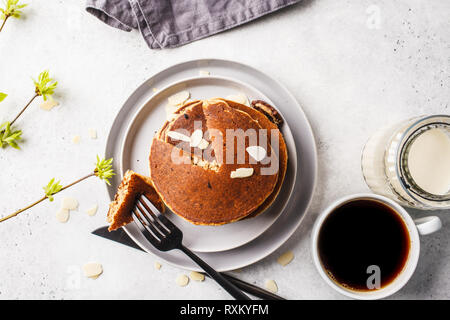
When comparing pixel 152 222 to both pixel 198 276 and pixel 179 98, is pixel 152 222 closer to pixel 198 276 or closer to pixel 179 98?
pixel 198 276

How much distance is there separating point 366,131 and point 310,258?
487 mm

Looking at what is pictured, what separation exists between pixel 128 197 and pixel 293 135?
1.87 ft

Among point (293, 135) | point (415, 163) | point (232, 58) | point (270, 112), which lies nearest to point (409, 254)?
point (415, 163)

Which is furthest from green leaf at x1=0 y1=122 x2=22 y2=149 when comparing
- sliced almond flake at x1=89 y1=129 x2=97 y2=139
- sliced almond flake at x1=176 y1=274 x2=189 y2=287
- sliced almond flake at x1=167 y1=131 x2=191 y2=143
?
sliced almond flake at x1=176 y1=274 x2=189 y2=287

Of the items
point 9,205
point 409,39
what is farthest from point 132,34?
point 409,39

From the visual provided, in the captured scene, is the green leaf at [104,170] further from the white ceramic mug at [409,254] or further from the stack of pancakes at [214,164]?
the white ceramic mug at [409,254]

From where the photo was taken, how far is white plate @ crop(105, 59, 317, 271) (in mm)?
1213

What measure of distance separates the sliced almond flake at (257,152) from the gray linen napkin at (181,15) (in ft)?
1.60

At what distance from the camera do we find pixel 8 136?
4.45 feet

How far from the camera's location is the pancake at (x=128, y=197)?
1164 millimetres

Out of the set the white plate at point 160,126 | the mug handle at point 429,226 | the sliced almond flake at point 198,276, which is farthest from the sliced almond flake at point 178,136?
the mug handle at point 429,226

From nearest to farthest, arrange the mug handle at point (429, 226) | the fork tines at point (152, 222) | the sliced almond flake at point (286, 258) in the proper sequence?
the mug handle at point (429, 226), the fork tines at point (152, 222), the sliced almond flake at point (286, 258)
